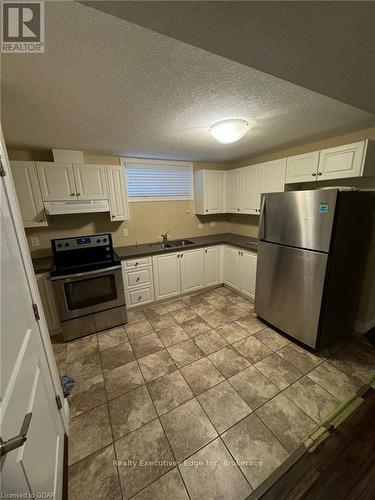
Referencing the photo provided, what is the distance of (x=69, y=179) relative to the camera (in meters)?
2.53

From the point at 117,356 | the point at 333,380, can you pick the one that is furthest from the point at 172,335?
the point at 333,380

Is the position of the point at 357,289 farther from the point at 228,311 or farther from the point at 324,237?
the point at 228,311

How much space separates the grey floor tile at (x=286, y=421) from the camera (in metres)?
1.40

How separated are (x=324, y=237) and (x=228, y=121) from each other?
1376 millimetres

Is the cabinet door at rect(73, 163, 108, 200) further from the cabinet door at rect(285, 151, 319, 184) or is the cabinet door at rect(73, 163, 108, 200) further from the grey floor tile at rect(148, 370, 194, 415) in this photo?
the cabinet door at rect(285, 151, 319, 184)

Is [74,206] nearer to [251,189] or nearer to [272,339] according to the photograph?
[251,189]

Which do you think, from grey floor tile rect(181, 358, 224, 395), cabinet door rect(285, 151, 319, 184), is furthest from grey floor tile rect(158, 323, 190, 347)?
cabinet door rect(285, 151, 319, 184)

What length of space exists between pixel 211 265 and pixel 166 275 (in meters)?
0.87

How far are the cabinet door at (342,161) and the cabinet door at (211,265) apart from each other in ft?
6.08

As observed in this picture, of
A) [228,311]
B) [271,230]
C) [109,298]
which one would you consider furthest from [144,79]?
[228,311]

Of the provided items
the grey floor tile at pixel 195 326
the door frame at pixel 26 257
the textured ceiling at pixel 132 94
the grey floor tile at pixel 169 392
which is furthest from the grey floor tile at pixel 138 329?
the textured ceiling at pixel 132 94

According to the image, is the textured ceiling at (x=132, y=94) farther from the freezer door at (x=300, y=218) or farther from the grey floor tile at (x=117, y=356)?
the grey floor tile at (x=117, y=356)

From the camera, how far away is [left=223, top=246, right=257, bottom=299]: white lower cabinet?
307 centimetres

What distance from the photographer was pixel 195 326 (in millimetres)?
2676
